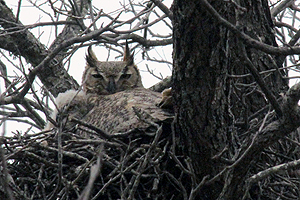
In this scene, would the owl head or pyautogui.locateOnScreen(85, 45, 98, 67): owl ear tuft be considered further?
pyautogui.locateOnScreen(85, 45, 98, 67): owl ear tuft

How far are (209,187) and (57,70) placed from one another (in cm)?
285

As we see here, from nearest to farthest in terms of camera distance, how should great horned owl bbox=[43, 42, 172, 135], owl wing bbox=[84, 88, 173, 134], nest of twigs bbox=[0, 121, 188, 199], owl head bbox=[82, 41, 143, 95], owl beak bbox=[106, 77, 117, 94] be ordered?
1. nest of twigs bbox=[0, 121, 188, 199]
2. owl wing bbox=[84, 88, 173, 134]
3. great horned owl bbox=[43, 42, 172, 135]
4. owl beak bbox=[106, 77, 117, 94]
5. owl head bbox=[82, 41, 143, 95]

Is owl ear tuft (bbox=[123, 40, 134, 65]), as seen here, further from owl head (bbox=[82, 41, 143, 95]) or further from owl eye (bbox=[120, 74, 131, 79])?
owl eye (bbox=[120, 74, 131, 79])

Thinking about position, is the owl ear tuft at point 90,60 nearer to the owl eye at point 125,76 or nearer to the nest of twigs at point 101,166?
the owl eye at point 125,76

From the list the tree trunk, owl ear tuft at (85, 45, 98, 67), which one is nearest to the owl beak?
owl ear tuft at (85, 45, 98, 67)

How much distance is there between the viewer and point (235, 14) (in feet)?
11.7

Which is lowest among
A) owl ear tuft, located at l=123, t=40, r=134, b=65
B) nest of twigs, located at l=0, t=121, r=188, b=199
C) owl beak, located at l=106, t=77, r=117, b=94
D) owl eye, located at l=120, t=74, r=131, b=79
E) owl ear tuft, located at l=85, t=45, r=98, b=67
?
nest of twigs, located at l=0, t=121, r=188, b=199

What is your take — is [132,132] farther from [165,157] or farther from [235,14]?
[235,14]

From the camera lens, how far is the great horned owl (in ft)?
14.4

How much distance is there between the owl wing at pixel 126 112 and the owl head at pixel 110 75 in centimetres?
68

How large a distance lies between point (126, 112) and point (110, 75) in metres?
1.72

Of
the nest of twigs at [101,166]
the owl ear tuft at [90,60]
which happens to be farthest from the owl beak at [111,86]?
the nest of twigs at [101,166]

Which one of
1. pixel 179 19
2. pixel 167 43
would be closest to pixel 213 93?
pixel 179 19

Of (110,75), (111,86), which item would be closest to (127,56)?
(110,75)
